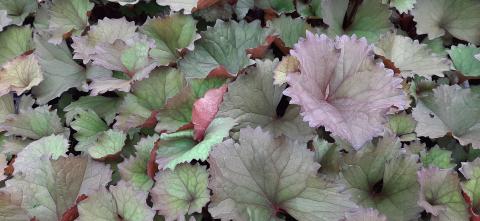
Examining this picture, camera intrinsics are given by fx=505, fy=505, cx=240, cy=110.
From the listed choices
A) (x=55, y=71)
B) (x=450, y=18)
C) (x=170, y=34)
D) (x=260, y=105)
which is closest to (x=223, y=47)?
(x=170, y=34)

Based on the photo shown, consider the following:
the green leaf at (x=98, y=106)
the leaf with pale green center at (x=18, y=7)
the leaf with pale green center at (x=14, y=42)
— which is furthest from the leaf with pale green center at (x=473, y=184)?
the leaf with pale green center at (x=18, y=7)

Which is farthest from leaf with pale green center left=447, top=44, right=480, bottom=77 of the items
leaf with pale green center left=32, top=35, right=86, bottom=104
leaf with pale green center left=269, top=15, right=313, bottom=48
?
leaf with pale green center left=32, top=35, right=86, bottom=104

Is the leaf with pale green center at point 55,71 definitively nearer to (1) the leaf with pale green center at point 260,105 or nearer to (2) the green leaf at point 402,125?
(1) the leaf with pale green center at point 260,105

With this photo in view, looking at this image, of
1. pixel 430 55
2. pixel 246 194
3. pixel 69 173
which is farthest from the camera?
pixel 430 55

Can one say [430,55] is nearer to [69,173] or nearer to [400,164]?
[400,164]

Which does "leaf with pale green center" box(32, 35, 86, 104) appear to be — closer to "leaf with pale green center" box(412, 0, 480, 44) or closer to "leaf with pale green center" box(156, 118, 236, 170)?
"leaf with pale green center" box(156, 118, 236, 170)

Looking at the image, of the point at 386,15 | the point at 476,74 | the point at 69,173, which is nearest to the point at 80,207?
the point at 69,173

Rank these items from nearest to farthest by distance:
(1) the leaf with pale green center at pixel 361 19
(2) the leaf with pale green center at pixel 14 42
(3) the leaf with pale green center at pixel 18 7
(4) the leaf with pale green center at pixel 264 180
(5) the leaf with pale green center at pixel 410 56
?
(4) the leaf with pale green center at pixel 264 180
(5) the leaf with pale green center at pixel 410 56
(1) the leaf with pale green center at pixel 361 19
(2) the leaf with pale green center at pixel 14 42
(3) the leaf with pale green center at pixel 18 7
